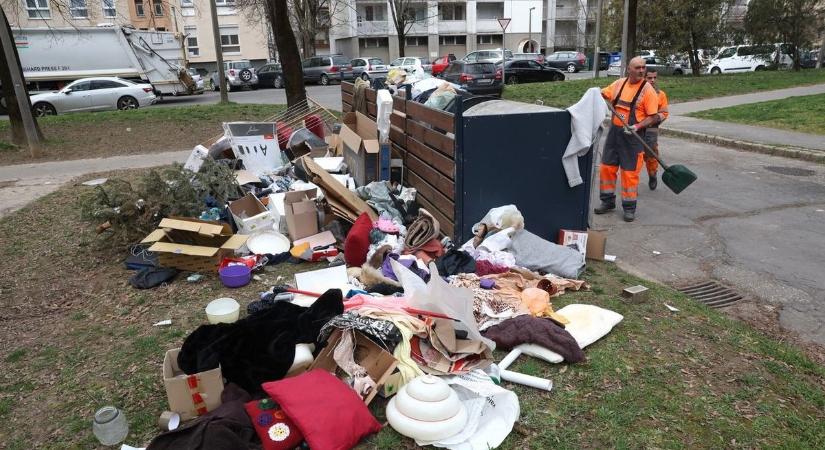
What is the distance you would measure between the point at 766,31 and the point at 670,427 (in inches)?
1152

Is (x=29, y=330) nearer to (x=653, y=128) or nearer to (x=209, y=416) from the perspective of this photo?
(x=209, y=416)

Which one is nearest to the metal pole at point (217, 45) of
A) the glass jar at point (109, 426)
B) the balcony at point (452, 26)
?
the glass jar at point (109, 426)

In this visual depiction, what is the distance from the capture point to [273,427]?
8.74 ft

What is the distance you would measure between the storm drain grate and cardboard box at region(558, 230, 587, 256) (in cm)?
84

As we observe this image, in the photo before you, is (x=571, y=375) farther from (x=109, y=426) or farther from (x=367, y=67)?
(x=367, y=67)

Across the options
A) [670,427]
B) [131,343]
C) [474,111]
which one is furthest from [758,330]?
[131,343]

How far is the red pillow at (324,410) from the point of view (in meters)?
2.60

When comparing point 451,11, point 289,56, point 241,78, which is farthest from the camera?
point 451,11

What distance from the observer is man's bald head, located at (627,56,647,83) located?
621 centimetres

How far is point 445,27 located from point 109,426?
50.7 metres

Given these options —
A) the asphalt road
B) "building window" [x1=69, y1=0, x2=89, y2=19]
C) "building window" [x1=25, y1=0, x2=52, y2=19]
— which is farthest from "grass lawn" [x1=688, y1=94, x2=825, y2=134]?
"building window" [x1=25, y1=0, x2=52, y2=19]

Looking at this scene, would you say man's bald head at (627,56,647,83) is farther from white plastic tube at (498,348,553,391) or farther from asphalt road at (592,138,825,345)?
white plastic tube at (498,348,553,391)

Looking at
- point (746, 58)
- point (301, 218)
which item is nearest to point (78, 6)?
point (301, 218)

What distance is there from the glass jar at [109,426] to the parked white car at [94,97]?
749 inches
